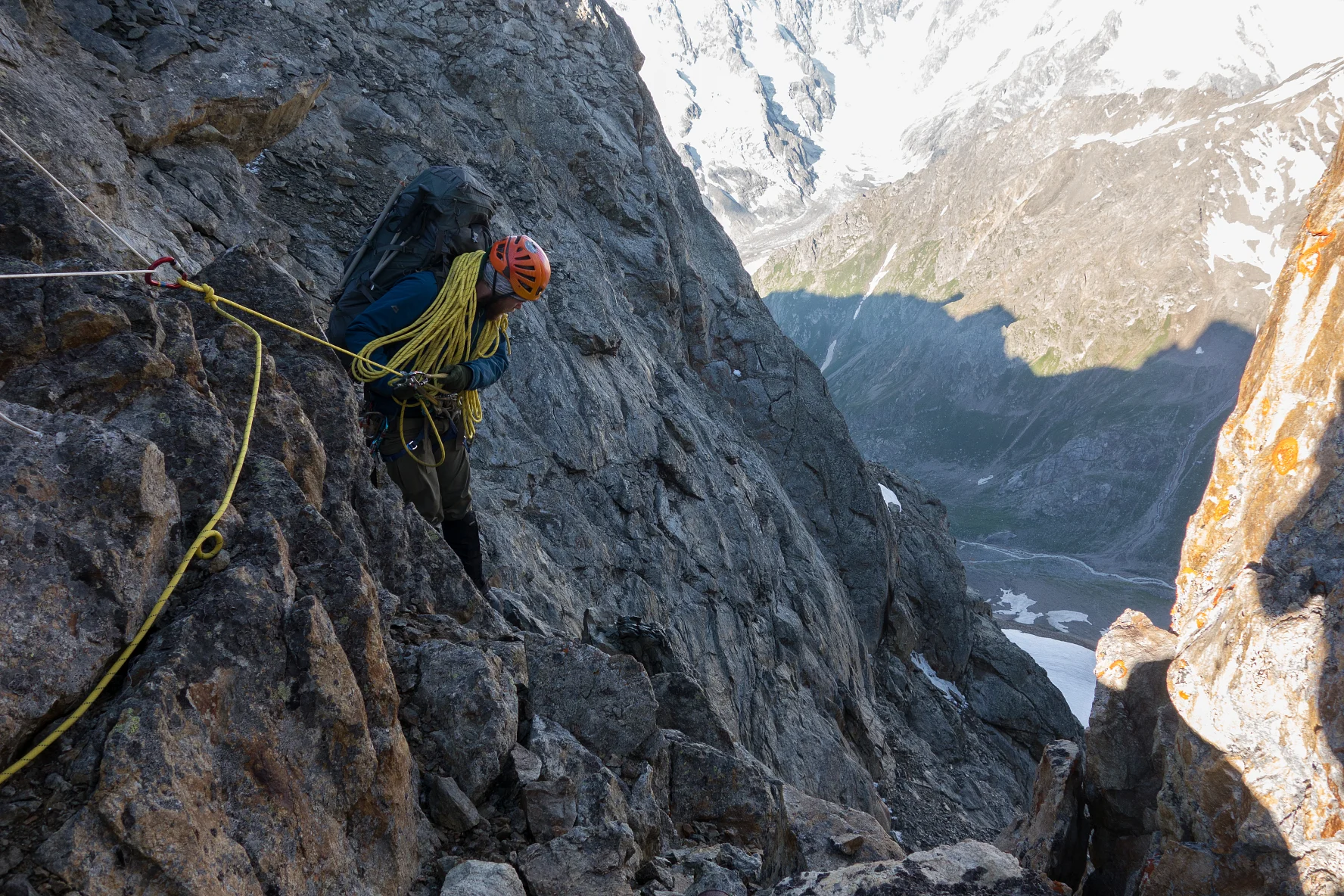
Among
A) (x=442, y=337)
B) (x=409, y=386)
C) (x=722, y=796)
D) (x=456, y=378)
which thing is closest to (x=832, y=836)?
(x=722, y=796)

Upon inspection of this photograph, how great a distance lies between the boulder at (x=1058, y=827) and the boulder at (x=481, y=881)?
545 centimetres

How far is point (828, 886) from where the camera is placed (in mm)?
4934

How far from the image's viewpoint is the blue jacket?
6.89 meters

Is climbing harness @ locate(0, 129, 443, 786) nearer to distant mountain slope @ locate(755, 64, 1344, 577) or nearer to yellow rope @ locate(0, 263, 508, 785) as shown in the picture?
yellow rope @ locate(0, 263, 508, 785)

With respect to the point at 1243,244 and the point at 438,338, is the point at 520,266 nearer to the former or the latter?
the point at 438,338

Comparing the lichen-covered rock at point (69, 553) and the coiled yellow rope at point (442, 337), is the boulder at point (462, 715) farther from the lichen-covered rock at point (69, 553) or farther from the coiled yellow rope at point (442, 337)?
the coiled yellow rope at point (442, 337)

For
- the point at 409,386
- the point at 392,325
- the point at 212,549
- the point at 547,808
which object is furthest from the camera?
the point at 392,325

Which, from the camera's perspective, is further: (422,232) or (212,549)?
(422,232)

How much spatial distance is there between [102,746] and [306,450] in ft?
8.02

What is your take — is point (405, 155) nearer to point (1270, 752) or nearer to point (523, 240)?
point (523, 240)

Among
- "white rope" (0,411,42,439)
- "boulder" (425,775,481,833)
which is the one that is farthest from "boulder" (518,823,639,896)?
"white rope" (0,411,42,439)

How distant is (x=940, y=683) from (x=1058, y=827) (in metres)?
24.3

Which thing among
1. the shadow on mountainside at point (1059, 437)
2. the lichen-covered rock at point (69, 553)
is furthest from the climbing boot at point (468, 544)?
the shadow on mountainside at point (1059, 437)

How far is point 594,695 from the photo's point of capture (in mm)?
6422
